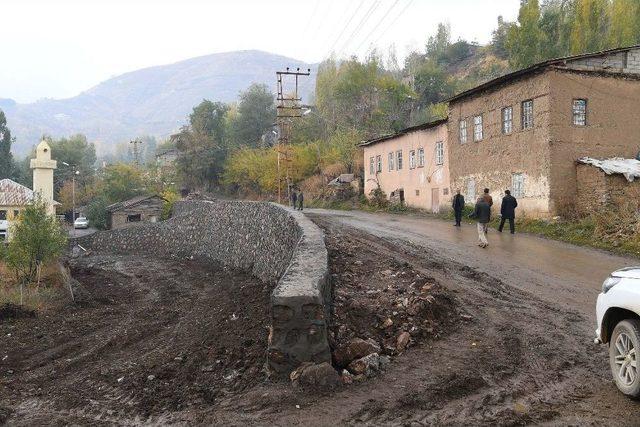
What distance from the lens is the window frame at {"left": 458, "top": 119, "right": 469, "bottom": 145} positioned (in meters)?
28.5

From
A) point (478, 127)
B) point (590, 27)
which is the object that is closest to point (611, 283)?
point (478, 127)

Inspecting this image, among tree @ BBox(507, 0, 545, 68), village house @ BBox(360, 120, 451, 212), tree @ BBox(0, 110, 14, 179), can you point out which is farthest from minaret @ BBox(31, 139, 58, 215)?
tree @ BBox(0, 110, 14, 179)

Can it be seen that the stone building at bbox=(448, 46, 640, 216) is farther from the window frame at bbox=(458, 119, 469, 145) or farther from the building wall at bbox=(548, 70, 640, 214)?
the window frame at bbox=(458, 119, 469, 145)

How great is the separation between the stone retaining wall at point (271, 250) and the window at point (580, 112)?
44.0ft

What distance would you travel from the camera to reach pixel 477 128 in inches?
1079

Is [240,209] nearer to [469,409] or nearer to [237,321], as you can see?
[237,321]

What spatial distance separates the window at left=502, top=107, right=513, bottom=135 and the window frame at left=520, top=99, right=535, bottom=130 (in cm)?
80

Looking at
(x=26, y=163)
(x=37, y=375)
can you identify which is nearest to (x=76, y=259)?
(x=37, y=375)

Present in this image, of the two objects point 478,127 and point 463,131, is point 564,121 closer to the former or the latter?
point 478,127

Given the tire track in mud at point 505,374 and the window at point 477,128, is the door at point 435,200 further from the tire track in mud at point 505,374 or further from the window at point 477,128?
the tire track in mud at point 505,374

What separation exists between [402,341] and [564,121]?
1865 centimetres

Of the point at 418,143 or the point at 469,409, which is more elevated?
the point at 418,143

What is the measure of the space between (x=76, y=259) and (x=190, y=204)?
8932 mm

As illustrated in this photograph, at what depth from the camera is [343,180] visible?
150 feet
